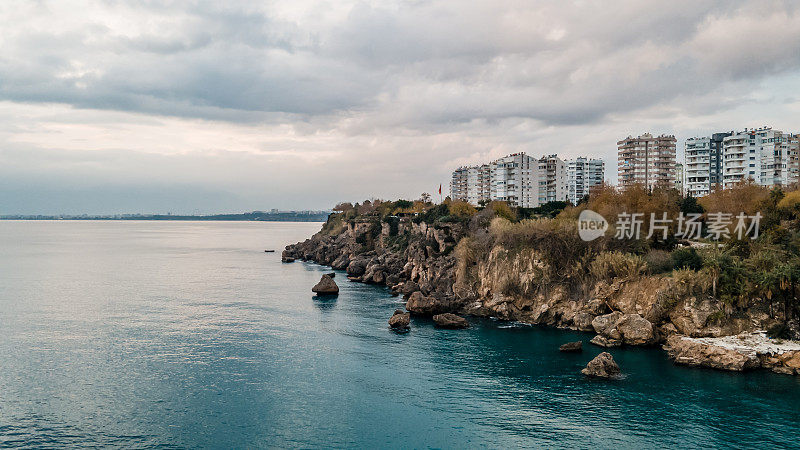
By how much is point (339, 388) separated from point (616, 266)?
71.8 feet

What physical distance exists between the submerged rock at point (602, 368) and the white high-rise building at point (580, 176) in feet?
320

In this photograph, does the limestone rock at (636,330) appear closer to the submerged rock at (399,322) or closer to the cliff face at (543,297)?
the cliff face at (543,297)

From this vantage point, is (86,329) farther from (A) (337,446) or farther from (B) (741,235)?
(B) (741,235)

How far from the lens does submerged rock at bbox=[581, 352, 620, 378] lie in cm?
2505

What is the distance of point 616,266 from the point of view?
35.0m

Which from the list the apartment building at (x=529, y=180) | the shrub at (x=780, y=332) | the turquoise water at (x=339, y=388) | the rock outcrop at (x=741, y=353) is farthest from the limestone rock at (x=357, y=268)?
the apartment building at (x=529, y=180)

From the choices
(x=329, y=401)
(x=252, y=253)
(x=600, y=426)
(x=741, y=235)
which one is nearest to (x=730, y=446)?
(x=600, y=426)

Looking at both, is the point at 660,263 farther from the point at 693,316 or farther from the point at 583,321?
the point at 583,321

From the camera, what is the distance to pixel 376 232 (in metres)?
81.9

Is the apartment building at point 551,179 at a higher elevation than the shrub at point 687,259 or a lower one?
higher

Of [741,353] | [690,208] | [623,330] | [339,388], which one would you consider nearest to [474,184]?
[690,208]

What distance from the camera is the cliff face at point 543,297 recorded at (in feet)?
95.5

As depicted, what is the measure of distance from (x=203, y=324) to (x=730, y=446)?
3285 centimetres

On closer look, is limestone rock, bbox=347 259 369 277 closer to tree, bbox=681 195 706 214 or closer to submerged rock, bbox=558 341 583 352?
tree, bbox=681 195 706 214
